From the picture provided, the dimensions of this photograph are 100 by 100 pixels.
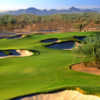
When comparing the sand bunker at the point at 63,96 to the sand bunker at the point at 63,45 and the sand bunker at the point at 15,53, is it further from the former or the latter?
the sand bunker at the point at 63,45

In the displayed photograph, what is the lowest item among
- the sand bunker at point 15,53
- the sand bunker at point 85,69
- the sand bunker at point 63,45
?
the sand bunker at point 63,45

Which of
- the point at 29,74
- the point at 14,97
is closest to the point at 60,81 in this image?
the point at 29,74

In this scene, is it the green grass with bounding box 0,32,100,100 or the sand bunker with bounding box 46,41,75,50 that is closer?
the green grass with bounding box 0,32,100,100

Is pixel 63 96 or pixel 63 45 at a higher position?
pixel 63 96

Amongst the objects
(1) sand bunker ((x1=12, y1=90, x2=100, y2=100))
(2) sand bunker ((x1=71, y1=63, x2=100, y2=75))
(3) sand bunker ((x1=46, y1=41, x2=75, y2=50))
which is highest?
(1) sand bunker ((x1=12, y1=90, x2=100, y2=100))

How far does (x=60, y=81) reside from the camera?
2341 cm

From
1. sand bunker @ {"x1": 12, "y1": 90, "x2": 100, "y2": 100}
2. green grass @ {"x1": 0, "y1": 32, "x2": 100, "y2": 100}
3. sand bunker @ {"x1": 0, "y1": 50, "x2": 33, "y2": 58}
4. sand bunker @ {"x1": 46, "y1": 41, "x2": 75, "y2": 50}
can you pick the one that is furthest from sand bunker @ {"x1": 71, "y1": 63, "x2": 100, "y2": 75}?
sand bunker @ {"x1": 46, "y1": 41, "x2": 75, "y2": 50}

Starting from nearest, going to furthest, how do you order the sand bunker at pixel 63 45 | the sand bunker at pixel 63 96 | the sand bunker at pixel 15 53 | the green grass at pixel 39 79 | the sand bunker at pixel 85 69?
the sand bunker at pixel 63 96
the green grass at pixel 39 79
the sand bunker at pixel 85 69
the sand bunker at pixel 15 53
the sand bunker at pixel 63 45

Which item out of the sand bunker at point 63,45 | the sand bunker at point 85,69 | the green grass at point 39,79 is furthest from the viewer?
the sand bunker at point 63,45

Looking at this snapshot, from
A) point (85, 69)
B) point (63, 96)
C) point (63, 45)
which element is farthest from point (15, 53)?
point (63, 96)

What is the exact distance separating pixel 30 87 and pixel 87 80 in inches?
253

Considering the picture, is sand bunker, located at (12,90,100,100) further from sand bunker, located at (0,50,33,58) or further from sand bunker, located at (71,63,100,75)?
sand bunker, located at (0,50,33,58)

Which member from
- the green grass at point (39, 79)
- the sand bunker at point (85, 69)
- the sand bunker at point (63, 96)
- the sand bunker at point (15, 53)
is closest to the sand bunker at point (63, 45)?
the sand bunker at point (15, 53)

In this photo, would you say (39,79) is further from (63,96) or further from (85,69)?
(85,69)
